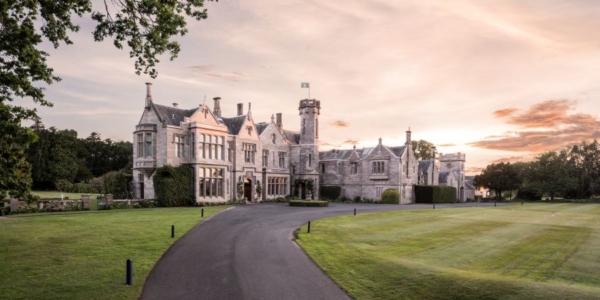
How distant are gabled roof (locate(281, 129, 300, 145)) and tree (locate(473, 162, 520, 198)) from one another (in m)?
47.6

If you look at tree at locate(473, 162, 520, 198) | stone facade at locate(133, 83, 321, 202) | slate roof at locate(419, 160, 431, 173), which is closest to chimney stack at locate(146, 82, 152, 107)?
stone facade at locate(133, 83, 321, 202)

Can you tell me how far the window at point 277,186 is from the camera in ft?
173

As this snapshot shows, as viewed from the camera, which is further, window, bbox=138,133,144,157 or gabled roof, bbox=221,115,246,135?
gabled roof, bbox=221,115,246,135

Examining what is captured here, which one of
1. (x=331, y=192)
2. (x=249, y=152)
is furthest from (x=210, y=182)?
(x=331, y=192)

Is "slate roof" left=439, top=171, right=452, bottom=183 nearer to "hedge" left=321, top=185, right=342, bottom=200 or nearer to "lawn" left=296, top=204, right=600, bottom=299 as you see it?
"hedge" left=321, top=185, right=342, bottom=200

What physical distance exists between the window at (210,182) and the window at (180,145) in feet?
8.66

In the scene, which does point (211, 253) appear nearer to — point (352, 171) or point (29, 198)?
point (29, 198)

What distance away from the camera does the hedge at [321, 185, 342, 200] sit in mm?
60562

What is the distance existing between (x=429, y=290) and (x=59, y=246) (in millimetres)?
14846

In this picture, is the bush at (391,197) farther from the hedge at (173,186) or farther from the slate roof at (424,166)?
the hedge at (173,186)

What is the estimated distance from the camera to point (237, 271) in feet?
44.3

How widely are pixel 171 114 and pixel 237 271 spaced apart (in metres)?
32.2

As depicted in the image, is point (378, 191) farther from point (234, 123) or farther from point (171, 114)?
point (171, 114)

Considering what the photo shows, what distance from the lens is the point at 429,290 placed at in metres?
11.6
